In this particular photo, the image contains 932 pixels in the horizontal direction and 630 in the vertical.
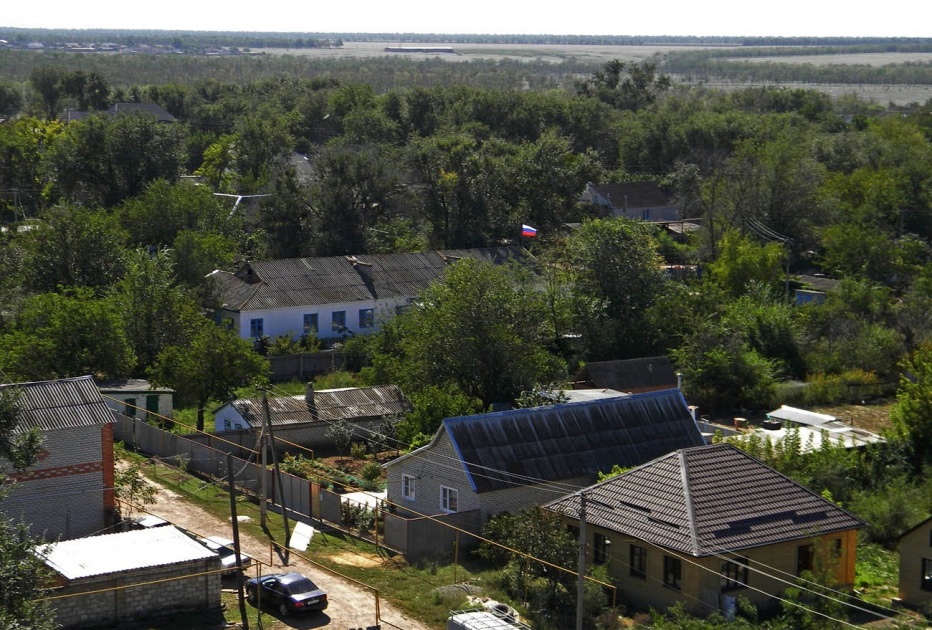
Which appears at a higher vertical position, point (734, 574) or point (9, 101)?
point (9, 101)

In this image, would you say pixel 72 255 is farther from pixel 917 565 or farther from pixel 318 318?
pixel 917 565

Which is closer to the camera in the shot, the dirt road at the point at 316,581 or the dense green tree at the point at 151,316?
the dirt road at the point at 316,581

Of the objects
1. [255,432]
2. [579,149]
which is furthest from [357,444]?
[579,149]

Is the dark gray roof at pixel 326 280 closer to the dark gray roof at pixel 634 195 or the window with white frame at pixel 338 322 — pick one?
the window with white frame at pixel 338 322

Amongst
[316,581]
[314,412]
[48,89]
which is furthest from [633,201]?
[48,89]

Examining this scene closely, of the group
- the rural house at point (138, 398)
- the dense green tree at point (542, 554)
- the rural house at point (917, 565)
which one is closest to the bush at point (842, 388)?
the rural house at point (917, 565)

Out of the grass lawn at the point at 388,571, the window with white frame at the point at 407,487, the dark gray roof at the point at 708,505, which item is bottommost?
the grass lawn at the point at 388,571

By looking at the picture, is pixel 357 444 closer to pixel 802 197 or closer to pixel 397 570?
pixel 397 570
